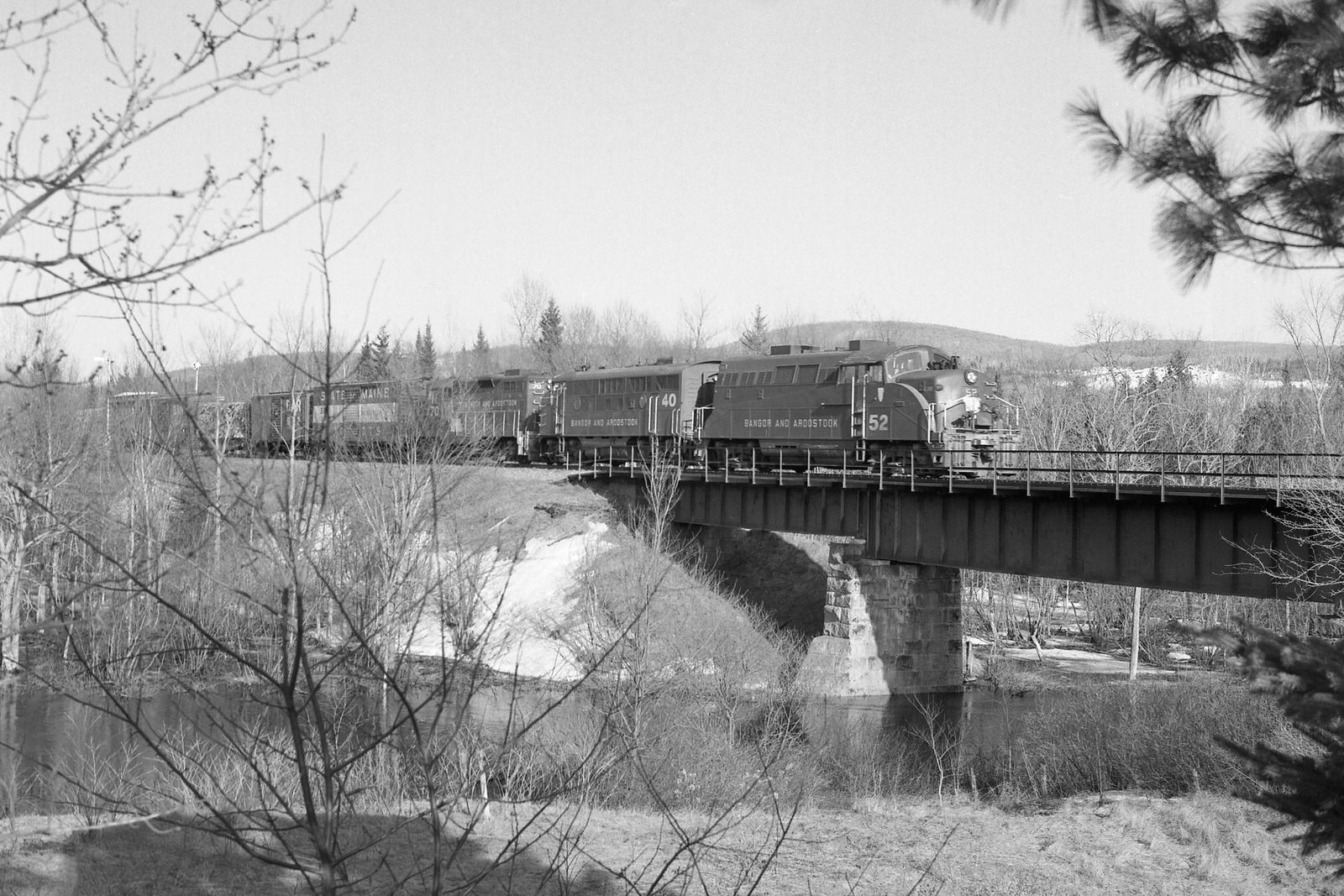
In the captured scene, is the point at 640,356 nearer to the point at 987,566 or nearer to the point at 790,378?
the point at 790,378

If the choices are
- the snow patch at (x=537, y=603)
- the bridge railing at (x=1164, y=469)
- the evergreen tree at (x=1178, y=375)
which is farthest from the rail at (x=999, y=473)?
the evergreen tree at (x=1178, y=375)

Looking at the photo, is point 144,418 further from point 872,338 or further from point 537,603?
point 872,338

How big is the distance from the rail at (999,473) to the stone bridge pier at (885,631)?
2498 millimetres

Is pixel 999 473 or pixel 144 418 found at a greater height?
pixel 144 418

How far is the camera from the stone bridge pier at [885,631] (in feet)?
102

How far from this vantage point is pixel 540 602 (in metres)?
36.5

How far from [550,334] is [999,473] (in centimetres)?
8932

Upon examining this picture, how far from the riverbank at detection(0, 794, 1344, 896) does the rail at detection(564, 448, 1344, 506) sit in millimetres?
6484

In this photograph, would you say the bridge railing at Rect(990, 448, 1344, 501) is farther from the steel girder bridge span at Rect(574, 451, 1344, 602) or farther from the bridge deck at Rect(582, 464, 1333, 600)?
the bridge deck at Rect(582, 464, 1333, 600)

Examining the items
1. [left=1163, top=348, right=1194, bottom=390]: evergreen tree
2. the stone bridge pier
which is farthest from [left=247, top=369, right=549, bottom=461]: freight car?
[left=1163, top=348, right=1194, bottom=390]: evergreen tree

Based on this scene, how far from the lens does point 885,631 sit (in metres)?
32.0

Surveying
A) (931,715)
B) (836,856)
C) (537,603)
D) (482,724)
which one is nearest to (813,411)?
(931,715)

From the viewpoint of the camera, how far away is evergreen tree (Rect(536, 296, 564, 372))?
11233 centimetres

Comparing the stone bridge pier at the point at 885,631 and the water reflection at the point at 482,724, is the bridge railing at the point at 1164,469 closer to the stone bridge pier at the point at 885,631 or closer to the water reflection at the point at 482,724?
the stone bridge pier at the point at 885,631
